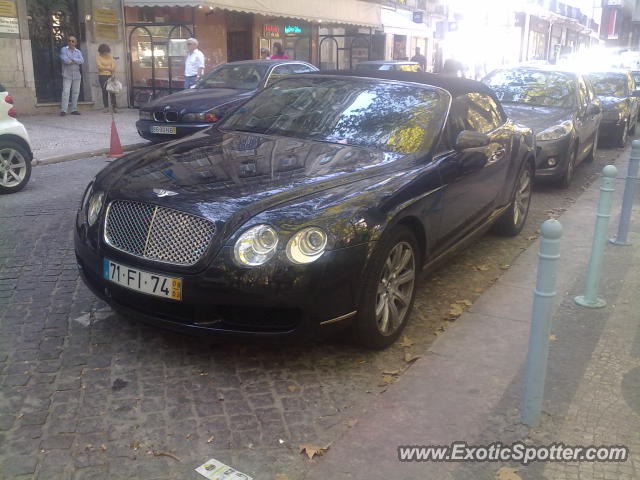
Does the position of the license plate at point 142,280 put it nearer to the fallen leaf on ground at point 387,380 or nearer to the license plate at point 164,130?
the fallen leaf on ground at point 387,380

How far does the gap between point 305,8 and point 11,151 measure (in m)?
14.3

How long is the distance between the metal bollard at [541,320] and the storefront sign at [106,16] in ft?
54.8

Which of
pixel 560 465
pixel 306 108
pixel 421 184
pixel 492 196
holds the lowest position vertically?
pixel 560 465

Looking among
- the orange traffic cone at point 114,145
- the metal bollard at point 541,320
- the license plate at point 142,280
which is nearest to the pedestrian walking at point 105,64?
the orange traffic cone at point 114,145

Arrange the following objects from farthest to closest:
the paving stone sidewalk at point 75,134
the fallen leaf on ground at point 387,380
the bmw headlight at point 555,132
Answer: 1. the paving stone sidewalk at point 75,134
2. the bmw headlight at point 555,132
3. the fallen leaf on ground at point 387,380

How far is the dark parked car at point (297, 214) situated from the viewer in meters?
3.40

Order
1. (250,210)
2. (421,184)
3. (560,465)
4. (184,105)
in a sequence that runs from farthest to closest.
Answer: (184,105) < (421,184) < (250,210) < (560,465)

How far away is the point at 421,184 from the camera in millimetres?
4195

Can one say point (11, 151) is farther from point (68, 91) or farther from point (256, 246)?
point (68, 91)

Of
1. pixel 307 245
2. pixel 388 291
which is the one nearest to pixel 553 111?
pixel 388 291

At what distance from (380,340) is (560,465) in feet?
4.17

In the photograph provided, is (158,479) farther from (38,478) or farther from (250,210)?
(250,210)

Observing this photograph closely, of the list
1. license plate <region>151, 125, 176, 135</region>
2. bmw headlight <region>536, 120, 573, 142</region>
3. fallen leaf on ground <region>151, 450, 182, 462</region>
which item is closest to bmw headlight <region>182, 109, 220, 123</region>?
license plate <region>151, 125, 176, 135</region>

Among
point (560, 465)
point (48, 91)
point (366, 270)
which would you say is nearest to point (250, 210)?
point (366, 270)
